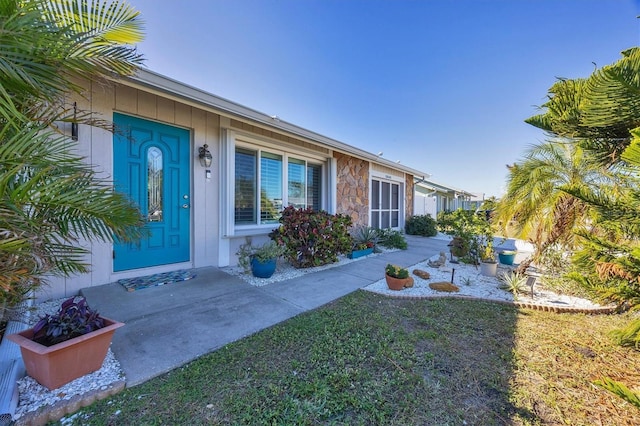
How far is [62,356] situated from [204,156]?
3.54 meters

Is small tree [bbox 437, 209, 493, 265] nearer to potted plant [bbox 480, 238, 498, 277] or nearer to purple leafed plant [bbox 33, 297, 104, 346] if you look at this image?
potted plant [bbox 480, 238, 498, 277]

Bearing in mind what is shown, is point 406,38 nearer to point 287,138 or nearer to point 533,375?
point 287,138

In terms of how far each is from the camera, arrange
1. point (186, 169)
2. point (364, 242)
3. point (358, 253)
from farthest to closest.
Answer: point (364, 242) < point (358, 253) < point (186, 169)

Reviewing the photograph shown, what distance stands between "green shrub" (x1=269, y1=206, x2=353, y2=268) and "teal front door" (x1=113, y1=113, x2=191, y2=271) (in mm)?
1756

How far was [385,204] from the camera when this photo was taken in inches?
403

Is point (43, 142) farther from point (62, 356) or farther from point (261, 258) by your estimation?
point (261, 258)

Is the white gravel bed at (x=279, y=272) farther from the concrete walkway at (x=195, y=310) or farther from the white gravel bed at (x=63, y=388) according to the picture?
the white gravel bed at (x=63, y=388)

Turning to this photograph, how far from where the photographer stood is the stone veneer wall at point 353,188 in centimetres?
788

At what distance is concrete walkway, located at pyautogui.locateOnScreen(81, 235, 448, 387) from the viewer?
231cm

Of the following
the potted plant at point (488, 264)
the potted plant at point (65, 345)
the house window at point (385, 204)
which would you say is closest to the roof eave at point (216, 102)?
the potted plant at point (65, 345)

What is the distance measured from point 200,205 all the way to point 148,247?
1.08m

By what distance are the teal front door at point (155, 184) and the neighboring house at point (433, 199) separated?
406 inches

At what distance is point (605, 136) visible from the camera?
2.06 metres

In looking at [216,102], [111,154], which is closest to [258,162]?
[216,102]
